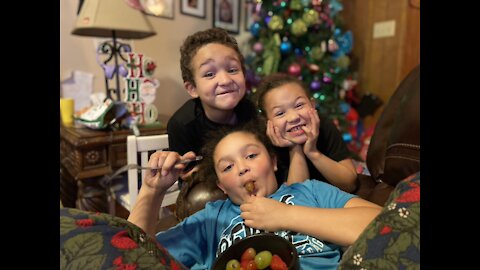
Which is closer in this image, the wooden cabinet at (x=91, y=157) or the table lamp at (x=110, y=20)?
the wooden cabinet at (x=91, y=157)

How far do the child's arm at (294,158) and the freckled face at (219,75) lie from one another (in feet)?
0.47

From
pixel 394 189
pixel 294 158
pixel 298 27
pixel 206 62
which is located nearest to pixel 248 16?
pixel 298 27

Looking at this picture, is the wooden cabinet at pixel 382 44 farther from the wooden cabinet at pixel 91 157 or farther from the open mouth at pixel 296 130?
the wooden cabinet at pixel 91 157

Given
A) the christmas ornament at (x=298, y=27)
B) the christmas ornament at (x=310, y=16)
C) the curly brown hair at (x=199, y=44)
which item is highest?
the christmas ornament at (x=310, y=16)

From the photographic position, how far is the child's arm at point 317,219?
24.9 inches

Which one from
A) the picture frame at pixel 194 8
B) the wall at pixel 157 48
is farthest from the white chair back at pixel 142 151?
the picture frame at pixel 194 8

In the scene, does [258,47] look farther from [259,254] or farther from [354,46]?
[259,254]

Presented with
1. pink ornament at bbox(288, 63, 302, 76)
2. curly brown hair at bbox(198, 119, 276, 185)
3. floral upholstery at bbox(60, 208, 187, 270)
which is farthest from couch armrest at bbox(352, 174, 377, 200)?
pink ornament at bbox(288, 63, 302, 76)

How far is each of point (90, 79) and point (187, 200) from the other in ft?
4.73

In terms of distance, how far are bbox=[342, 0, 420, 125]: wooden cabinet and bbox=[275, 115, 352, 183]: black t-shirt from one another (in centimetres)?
194
